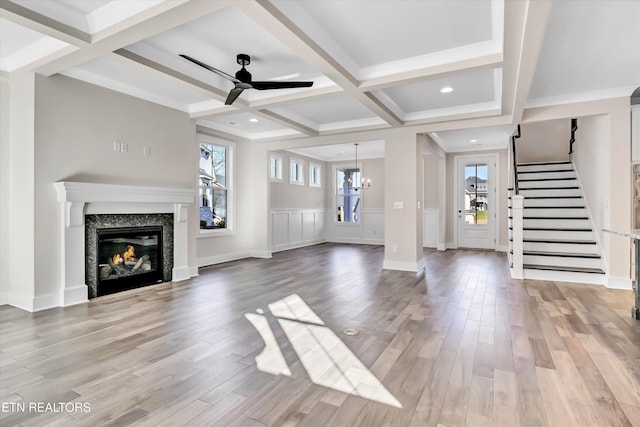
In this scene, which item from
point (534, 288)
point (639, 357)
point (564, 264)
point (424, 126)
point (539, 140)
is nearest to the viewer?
point (639, 357)

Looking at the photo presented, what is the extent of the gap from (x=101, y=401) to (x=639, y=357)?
373 centimetres

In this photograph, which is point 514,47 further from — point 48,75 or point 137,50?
point 48,75

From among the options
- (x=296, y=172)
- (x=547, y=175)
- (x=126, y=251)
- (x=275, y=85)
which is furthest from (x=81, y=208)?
(x=547, y=175)

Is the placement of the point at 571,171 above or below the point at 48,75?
below

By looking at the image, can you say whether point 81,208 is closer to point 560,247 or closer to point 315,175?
point 560,247

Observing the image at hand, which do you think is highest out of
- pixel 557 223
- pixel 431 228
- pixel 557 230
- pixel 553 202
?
pixel 553 202

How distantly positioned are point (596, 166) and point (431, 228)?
14.6ft

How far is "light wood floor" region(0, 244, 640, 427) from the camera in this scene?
75.2 inches

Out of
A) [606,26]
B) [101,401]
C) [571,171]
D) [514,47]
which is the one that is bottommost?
[101,401]

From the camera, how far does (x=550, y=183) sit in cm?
718

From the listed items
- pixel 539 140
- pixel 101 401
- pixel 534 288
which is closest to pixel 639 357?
pixel 534 288

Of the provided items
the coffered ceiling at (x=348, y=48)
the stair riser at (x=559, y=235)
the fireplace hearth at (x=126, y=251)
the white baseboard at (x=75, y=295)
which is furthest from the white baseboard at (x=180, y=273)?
the stair riser at (x=559, y=235)

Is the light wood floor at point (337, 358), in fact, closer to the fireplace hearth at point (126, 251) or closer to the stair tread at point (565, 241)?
the fireplace hearth at point (126, 251)

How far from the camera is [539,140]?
8.42 meters
